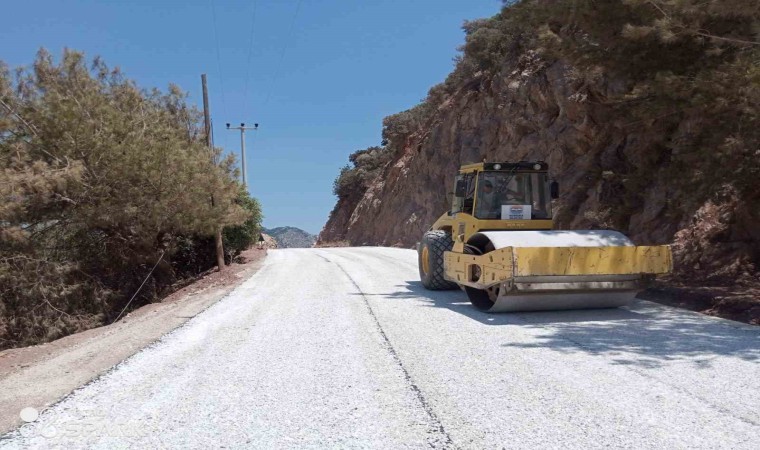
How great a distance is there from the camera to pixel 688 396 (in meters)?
4.71

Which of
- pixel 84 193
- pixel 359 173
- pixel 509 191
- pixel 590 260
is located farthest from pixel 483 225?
pixel 359 173

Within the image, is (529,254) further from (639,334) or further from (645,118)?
(645,118)

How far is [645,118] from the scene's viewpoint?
992 cm

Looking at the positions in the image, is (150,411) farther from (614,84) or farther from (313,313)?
(614,84)

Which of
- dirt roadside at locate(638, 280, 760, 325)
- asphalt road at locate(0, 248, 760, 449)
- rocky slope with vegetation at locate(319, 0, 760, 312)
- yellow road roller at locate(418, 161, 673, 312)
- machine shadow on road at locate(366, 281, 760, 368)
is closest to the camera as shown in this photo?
asphalt road at locate(0, 248, 760, 449)

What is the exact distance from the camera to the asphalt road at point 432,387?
4086 mm

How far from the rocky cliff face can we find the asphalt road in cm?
394

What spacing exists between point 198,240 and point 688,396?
18.8 m

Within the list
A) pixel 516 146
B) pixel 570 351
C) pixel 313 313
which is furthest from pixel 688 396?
pixel 516 146

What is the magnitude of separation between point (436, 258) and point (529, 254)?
3.71m

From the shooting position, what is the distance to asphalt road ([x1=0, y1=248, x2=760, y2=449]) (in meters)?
4.09

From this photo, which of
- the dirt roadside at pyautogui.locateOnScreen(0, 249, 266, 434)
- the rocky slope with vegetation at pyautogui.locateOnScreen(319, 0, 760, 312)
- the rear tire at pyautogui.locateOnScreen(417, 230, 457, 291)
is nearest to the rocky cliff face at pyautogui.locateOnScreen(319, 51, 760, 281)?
the rocky slope with vegetation at pyautogui.locateOnScreen(319, 0, 760, 312)

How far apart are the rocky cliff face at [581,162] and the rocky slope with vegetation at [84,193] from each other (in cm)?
1145

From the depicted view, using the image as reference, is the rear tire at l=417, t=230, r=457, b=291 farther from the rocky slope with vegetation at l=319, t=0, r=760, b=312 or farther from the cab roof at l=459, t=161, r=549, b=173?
the rocky slope with vegetation at l=319, t=0, r=760, b=312
